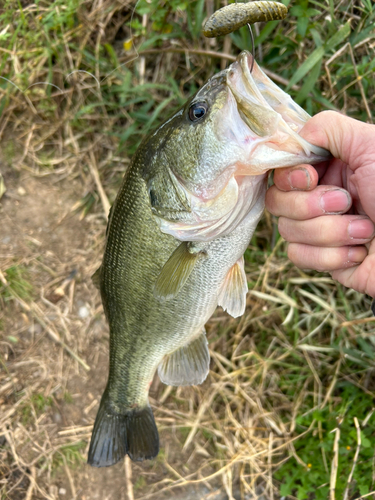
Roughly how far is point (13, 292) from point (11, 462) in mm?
1164

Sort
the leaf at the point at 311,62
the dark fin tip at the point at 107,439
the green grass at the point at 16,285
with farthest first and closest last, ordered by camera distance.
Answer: the green grass at the point at 16,285 → the dark fin tip at the point at 107,439 → the leaf at the point at 311,62

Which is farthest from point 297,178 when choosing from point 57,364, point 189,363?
point 57,364

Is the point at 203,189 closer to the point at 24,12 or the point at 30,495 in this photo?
the point at 24,12

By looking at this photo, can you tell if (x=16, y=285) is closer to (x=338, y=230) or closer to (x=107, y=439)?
(x=107, y=439)

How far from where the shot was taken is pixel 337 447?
2.21m

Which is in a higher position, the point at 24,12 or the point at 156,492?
the point at 24,12

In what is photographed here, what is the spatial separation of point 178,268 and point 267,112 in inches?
27.3

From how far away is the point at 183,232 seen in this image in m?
1.47

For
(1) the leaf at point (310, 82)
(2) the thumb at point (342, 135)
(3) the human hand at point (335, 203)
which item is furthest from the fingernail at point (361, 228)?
(1) the leaf at point (310, 82)

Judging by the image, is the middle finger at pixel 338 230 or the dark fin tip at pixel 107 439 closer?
the middle finger at pixel 338 230

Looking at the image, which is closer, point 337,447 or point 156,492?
point 337,447

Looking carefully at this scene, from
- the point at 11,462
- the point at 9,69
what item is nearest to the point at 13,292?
the point at 11,462

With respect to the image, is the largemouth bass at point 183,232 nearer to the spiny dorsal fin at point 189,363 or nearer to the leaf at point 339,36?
the spiny dorsal fin at point 189,363

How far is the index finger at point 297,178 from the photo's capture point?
1.35m
